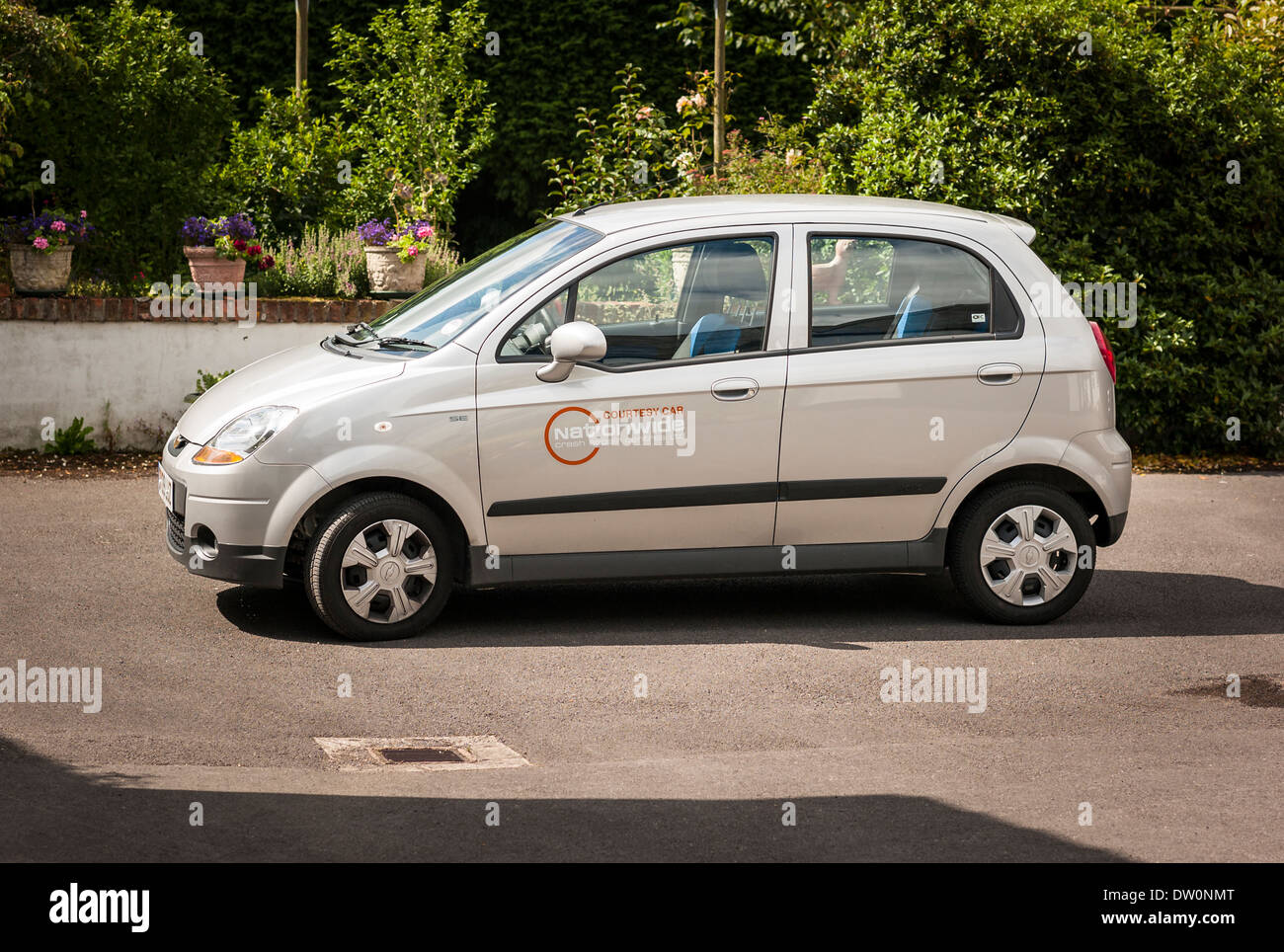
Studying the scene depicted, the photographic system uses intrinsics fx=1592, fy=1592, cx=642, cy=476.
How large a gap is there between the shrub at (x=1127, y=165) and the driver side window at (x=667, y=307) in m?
5.08

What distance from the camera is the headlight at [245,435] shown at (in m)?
6.90

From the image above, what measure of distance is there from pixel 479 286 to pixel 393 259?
211 inches

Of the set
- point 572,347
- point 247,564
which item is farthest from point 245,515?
point 572,347

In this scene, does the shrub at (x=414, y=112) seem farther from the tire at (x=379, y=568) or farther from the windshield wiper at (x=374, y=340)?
the tire at (x=379, y=568)

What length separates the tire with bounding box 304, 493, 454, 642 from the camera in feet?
22.6

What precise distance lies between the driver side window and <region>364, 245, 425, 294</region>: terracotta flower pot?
5721 mm

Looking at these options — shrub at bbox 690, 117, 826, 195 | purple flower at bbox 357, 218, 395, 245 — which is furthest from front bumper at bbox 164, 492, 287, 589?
shrub at bbox 690, 117, 826, 195

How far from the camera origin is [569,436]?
277 inches

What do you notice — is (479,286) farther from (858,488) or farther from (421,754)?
(421,754)

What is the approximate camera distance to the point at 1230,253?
1250 centimetres

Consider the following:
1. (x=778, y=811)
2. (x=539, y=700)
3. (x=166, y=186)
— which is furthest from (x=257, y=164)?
(x=778, y=811)

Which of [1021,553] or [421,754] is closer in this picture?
[421,754]

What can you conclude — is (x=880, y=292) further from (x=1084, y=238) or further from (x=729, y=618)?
(x=1084, y=238)

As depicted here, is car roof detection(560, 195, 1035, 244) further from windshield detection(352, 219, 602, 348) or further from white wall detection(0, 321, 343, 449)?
white wall detection(0, 321, 343, 449)
